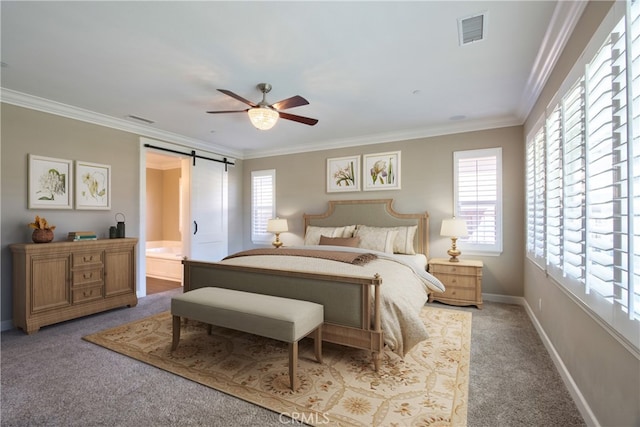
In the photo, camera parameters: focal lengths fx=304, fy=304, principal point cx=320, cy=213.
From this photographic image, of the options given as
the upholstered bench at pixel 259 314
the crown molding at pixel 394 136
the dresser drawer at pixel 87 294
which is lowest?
the dresser drawer at pixel 87 294

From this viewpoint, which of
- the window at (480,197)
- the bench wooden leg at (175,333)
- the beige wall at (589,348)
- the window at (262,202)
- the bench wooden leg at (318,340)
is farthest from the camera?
the window at (262,202)

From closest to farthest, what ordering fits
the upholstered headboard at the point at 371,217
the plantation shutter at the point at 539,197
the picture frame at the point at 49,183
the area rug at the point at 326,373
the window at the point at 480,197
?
1. the area rug at the point at 326,373
2. the plantation shutter at the point at 539,197
3. the picture frame at the point at 49,183
4. the window at the point at 480,197
5. the upholstered headboard at the point at 371,217

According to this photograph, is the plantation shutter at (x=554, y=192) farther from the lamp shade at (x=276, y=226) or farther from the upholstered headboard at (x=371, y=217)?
the lamp shade at (x=276, y=226)

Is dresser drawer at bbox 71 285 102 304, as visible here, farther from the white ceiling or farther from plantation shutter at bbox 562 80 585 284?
plantation shutter at bbox 562 80 585 284

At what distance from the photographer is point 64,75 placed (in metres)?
3.01

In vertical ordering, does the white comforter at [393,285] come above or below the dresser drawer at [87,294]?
above

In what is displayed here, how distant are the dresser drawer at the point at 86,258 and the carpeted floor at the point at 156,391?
882 mm

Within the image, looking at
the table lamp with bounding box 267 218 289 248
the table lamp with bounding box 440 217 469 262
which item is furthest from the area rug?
the table lamp with bounding box 267 218 289 248

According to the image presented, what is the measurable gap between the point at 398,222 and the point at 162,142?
408 centimetres

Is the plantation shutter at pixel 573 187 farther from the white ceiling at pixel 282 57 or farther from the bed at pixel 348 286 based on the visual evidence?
the bed at pixel 348 286

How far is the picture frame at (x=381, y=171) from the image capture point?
509 cm

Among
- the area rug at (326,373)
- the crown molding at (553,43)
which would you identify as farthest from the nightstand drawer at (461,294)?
the crown molding at (553,43)

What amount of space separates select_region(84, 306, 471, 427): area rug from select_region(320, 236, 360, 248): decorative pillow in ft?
5.58

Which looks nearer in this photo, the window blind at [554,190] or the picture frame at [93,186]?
the window blind at [554,190]
